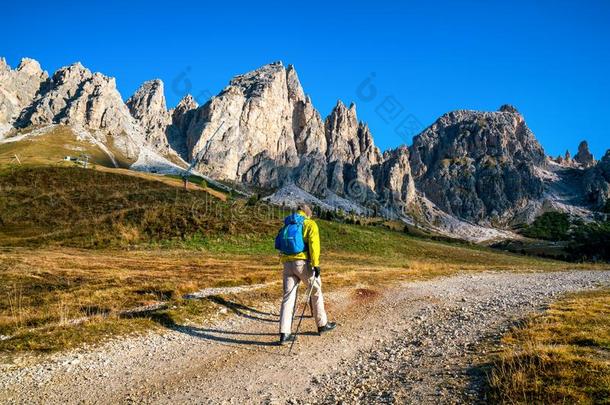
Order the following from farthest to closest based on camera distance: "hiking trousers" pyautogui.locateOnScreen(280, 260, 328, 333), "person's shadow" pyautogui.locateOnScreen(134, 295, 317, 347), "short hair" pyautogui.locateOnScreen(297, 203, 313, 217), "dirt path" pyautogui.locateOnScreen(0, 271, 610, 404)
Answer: "short hair" pyautogui.locateOnScreen(297, 203, 313, 217) → "person's shadow" pyautogui.locateOnScreen(134, 295, 317, 347) → "hiking trousers" pyautogui.locateOnScreen(280, 260, 328, 333) → "dirt path" pyautogui.locateOnScreen(0, 271, 610, 404)

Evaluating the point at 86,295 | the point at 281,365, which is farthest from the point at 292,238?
the point at 86,295

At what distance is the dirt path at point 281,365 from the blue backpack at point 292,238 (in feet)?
9.04

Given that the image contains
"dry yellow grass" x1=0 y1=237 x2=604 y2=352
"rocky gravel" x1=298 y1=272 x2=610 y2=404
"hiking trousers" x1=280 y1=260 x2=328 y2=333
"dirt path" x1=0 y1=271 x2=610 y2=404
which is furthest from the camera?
"hiking trousers" x1=280 y1=260 x2=328 y2=333

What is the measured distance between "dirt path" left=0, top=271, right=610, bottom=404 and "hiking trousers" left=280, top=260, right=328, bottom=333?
646 millimetres

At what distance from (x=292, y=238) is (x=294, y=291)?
1635 mm

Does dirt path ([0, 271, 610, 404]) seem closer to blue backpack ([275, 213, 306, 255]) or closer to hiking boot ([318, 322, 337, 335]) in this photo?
hiking boot ([318, 322, 337, 335])

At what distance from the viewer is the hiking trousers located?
39.5 ft

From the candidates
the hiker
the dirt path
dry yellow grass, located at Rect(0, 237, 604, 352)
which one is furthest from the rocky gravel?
dry yellow grass, located at Rect(0, 237, 604, 352)

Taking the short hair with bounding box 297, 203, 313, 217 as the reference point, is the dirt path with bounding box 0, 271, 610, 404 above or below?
below

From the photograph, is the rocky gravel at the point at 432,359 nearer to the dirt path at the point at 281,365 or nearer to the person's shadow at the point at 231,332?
the dirt path at the point at 281,365

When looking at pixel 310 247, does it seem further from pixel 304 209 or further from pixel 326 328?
pixel 326 328

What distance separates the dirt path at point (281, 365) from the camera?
8286mm

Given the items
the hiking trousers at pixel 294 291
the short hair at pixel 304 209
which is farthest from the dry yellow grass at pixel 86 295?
the short hair at pixel 304 209

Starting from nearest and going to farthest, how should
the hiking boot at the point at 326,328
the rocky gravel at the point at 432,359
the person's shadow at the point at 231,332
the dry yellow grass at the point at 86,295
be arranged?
the rocky gravel at the point at 432,359 → the dry yellow grass at the point at 86,295 → the person's shadow at the point at 231,332 → the hiking boot at the point at 326,328
